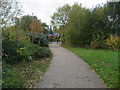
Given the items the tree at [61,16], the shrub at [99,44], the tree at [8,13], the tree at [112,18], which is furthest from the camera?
the tree at [61,16]

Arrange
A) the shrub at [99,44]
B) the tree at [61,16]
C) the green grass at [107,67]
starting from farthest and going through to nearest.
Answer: the tree at [61,16]
the shrub at [99,44]
the green grass at [107,67]

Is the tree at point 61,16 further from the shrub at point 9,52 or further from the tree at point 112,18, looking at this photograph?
the shrub at point 9,52

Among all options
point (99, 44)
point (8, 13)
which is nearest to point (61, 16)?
point (99, 44)

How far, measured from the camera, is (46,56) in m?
10.2

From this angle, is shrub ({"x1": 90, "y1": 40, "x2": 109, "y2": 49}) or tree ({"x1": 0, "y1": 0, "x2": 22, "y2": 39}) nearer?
tree ({"x1": 0, "y1": 0, "x2": 22, "y2": 39})

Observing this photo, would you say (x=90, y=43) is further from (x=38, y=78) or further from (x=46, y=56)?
(x=38, y=78)

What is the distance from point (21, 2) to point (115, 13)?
13456 millimetres

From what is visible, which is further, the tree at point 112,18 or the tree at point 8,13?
the tree at point 112,18

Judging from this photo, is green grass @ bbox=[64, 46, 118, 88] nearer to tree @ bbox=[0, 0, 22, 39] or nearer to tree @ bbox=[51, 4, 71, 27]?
tree @ bbox=[0, 0, 22, 39]

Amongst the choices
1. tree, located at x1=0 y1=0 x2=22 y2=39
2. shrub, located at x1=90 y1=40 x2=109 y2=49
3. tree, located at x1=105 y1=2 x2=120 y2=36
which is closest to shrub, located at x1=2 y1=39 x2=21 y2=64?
tree, located at x1=0 y1=0 x2=22 y2=39

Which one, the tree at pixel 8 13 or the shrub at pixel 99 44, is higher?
the tree at pixel 8 13

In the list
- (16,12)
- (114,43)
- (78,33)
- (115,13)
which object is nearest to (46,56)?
(16,12)

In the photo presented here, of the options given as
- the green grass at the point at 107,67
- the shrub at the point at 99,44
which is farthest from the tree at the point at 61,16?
the green grass at the point at 107,67

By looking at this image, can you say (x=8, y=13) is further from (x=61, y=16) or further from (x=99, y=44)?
(x=61, y=16)
